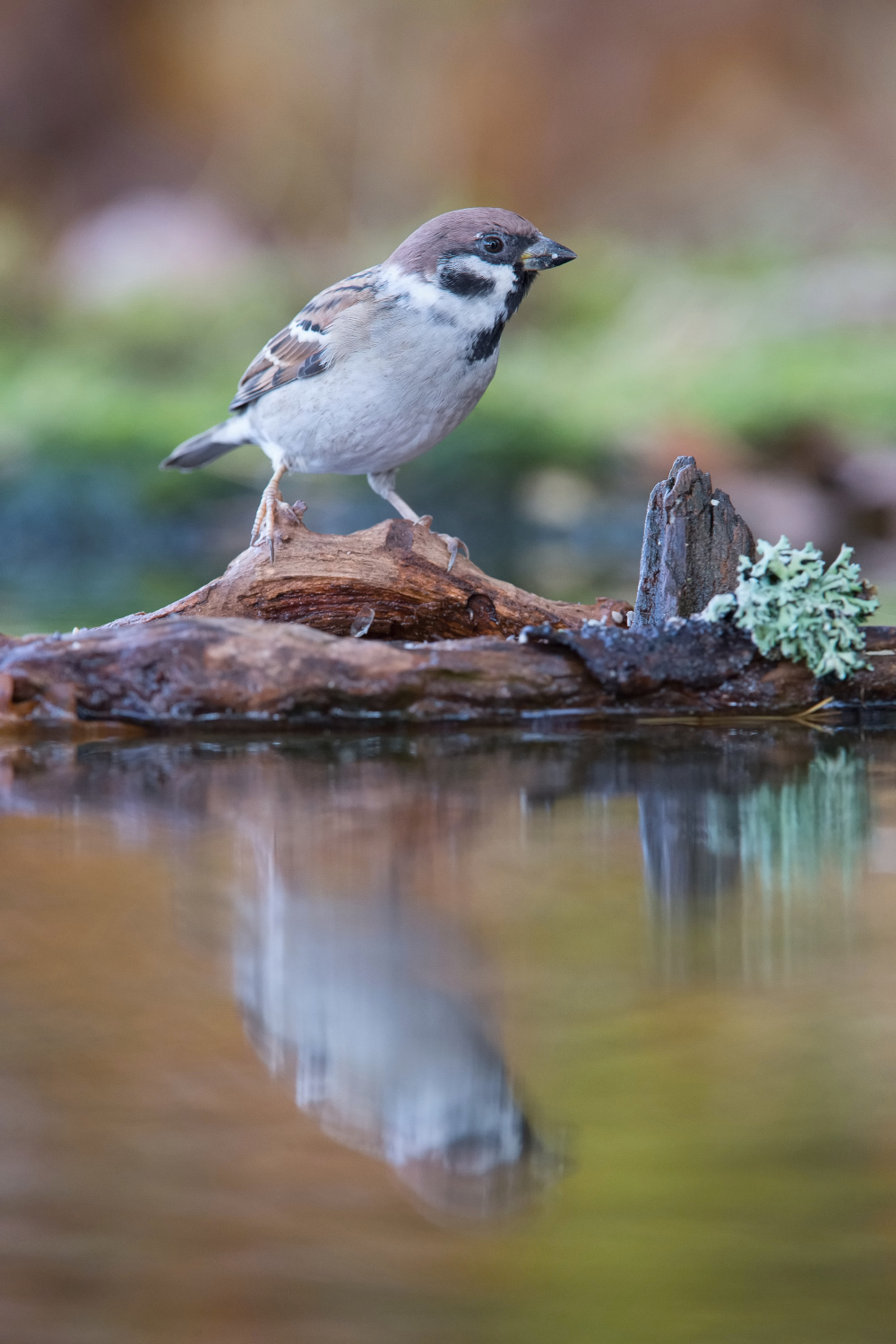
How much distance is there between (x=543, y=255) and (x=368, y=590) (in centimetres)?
95

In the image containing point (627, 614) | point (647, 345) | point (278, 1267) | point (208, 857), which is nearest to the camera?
point (278, 1267)

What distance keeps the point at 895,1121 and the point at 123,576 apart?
5924mm

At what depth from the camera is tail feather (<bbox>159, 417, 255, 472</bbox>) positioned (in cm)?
425

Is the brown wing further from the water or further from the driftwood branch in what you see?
the water

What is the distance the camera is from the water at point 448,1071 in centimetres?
104

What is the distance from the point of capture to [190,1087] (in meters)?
1.35

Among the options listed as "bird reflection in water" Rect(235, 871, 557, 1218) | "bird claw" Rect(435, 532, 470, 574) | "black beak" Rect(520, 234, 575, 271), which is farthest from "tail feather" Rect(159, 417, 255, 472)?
"bird reflection in water" Rect(235, 871, 557, 1218)

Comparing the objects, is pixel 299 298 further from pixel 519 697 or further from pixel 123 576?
pixel 519 697

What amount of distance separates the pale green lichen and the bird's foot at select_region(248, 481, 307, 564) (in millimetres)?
1024

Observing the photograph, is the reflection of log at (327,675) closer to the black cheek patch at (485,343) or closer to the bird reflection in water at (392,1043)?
the black cheek patch at (485,343)

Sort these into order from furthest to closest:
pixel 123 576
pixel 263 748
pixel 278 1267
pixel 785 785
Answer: pixel 123 576, pixel 263 748, pixel 785 785, pixel 278 1267

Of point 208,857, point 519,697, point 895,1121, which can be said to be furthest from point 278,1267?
point 519,697

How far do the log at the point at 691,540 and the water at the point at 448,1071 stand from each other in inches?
40.2

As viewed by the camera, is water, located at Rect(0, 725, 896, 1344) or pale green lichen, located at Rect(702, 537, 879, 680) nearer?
water, located at Rect(0, 725, 896, 1344)
